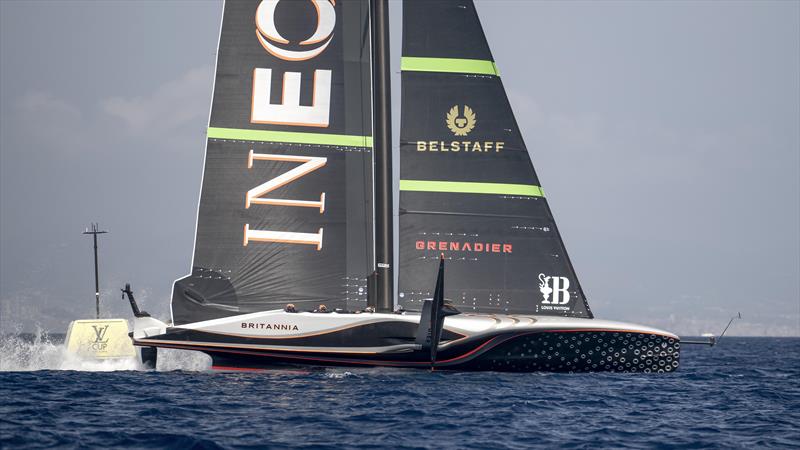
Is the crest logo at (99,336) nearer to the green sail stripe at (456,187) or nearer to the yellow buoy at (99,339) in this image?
the yellow buoy at (99,339)

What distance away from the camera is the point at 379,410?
19094 mm

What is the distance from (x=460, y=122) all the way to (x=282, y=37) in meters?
5.18

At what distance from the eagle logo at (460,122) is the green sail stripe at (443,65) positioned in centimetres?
107

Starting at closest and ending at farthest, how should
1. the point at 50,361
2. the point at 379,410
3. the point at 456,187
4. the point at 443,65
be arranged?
the point at 379,410, the point at 456,187, the point at 443,65, the point at 50,361

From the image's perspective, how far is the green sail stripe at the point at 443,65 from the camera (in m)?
27.3

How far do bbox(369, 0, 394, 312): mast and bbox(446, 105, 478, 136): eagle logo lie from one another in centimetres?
169

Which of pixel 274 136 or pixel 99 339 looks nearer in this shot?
pixel 274 136

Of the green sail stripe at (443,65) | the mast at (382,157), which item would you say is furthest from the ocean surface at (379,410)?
the green sail stripe at (443,65)

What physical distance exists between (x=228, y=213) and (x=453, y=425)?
11.0 m

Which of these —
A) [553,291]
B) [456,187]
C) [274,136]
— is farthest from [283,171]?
[553,291]

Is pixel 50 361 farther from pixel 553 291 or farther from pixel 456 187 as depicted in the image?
pixel 553 291

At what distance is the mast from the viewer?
27.1 m

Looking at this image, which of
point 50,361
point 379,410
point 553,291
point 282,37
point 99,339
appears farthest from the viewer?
point 99,339

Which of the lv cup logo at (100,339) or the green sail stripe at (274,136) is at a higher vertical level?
the green sail stripe at (274,136)
